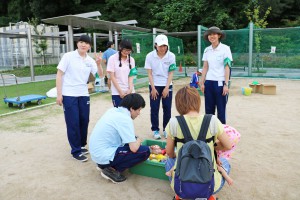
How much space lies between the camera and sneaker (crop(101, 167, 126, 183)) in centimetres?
329

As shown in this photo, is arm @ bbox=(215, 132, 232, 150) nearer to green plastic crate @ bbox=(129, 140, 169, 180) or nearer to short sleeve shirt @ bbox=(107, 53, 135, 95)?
green plastic crate @ bbox=(129, 140, 169, 180)

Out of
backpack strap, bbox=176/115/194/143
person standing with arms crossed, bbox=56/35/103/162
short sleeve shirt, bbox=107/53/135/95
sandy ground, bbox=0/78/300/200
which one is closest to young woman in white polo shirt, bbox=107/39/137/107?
short sleeve shirt, bbox=107/53/135/95

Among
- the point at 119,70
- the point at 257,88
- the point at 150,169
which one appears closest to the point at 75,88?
the point at 119,70

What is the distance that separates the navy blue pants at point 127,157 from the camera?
3248 mm

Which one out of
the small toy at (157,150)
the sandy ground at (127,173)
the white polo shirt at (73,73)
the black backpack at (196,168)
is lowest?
the sandy ground at (127,173)

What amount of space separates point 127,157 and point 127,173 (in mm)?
380

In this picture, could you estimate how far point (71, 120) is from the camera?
12.8 ft

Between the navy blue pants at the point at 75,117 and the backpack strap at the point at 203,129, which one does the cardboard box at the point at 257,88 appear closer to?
the navy blue pants at the point at 75,117

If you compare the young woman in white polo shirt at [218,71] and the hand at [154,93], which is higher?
the young woman in white polo shirt at [218,71]

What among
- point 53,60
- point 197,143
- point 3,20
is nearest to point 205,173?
point 197,143

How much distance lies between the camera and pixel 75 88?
3873 millimetres

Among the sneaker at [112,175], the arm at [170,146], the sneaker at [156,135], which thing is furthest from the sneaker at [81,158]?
the arm at [170,146]

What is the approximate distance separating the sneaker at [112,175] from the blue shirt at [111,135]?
13 cm

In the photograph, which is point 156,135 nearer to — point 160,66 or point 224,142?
point 160,66
